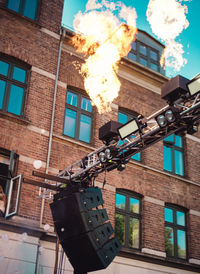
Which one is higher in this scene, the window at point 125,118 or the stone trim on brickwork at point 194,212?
the window at point 125,118

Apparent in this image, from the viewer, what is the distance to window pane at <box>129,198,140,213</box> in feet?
40.5

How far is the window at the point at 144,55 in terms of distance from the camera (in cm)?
1553

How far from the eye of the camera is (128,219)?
475 inches

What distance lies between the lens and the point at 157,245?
39.9 ft

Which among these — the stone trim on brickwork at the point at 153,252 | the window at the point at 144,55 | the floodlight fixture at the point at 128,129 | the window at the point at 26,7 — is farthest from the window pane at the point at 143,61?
the floodlight fixture at the point at 128,129

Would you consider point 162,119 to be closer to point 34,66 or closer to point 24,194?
point 24,194

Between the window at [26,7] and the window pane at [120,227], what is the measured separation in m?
7.06

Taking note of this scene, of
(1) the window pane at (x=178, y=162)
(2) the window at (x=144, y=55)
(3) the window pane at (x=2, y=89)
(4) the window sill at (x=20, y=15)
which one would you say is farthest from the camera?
(2) the window at (x=144, y=55)

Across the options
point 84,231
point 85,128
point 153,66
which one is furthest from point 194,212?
point 84,231

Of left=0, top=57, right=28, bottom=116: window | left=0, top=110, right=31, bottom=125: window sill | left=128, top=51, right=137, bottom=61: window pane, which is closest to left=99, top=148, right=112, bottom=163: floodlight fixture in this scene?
left=0, top=110, right=31, bottom=125: window sill

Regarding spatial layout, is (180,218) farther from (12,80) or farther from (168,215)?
(12,80)

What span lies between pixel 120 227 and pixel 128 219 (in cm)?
43

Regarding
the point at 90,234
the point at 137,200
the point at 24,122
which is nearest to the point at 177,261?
the point at 137,200

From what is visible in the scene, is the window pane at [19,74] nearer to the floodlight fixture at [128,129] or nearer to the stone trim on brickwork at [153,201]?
the floodlight fixture at [128,129]
